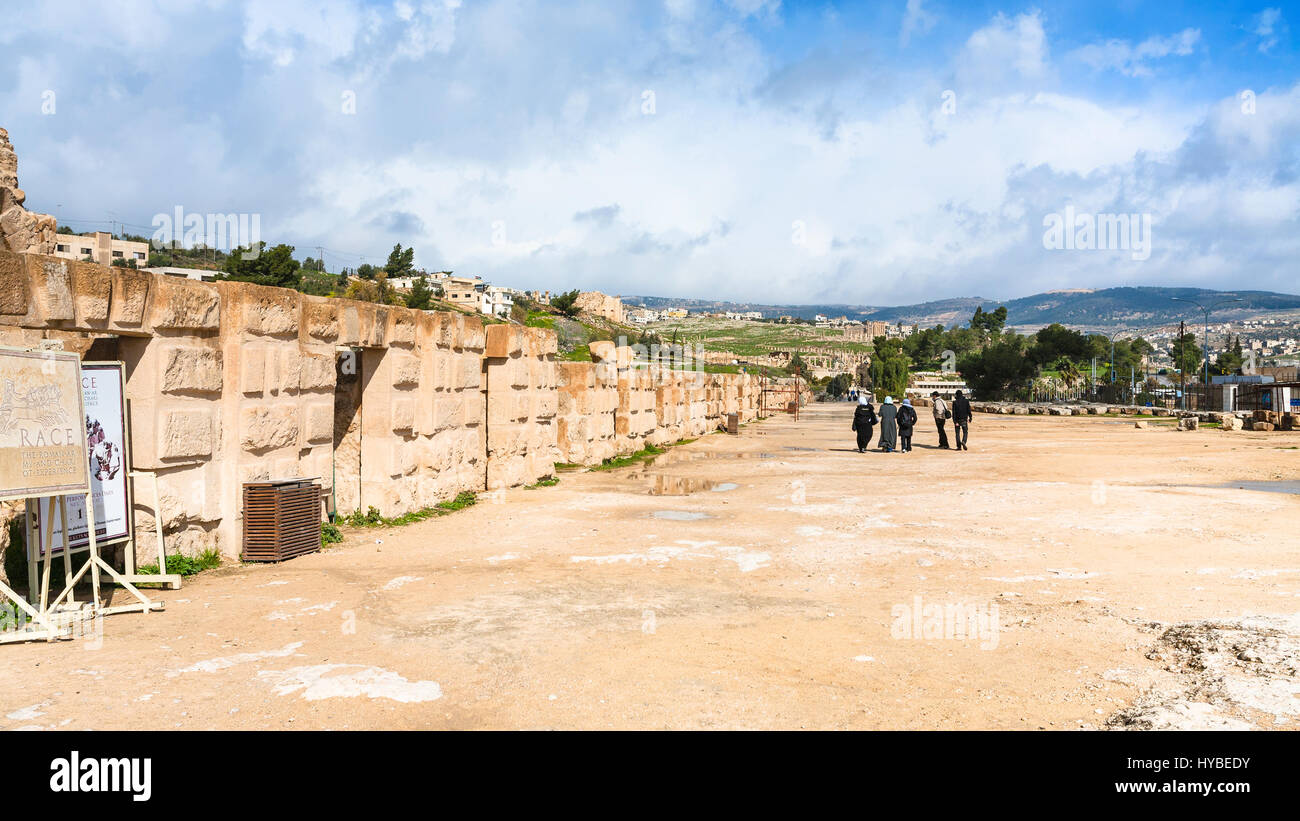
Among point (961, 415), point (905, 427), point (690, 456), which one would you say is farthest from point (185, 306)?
point (961, 415)

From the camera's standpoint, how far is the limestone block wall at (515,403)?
14727 millimetres

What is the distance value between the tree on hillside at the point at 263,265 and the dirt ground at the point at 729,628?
58.1 meters

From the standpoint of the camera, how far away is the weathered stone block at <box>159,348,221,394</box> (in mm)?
7988

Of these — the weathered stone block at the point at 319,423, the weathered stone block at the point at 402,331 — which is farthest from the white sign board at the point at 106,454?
the weathered stone block at the point at 402,331

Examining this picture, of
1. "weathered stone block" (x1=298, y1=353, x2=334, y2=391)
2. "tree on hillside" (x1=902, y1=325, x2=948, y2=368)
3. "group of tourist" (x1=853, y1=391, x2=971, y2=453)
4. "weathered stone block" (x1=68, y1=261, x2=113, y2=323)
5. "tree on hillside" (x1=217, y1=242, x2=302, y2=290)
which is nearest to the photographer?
"weathered stone block" (x1=68, y1=261, x2=113, y2=323)

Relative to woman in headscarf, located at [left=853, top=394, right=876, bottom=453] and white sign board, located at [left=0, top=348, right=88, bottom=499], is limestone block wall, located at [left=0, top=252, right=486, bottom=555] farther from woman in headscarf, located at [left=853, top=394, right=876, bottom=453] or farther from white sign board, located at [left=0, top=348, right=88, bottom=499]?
woman in headscarf, located at [left=853, top=394, right=876, bottom=453]

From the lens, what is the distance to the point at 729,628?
21.2ft

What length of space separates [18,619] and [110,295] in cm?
273

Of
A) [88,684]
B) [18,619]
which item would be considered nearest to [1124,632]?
[88,684]

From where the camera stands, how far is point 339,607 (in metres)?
6.93

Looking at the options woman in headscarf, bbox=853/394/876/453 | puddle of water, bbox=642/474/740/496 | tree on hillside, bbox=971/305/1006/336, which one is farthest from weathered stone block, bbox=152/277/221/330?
tree on hillside, bbox=971/305/1006/336

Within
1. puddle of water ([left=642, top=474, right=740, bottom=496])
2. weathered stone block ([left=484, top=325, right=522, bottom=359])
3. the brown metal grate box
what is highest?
weathered stone block ([left=484, top=325, right=522, bottom=359])

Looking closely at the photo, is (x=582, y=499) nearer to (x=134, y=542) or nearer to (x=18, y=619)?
(x=134, y=542)

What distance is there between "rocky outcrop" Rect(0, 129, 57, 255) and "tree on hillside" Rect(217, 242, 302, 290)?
55752mm
